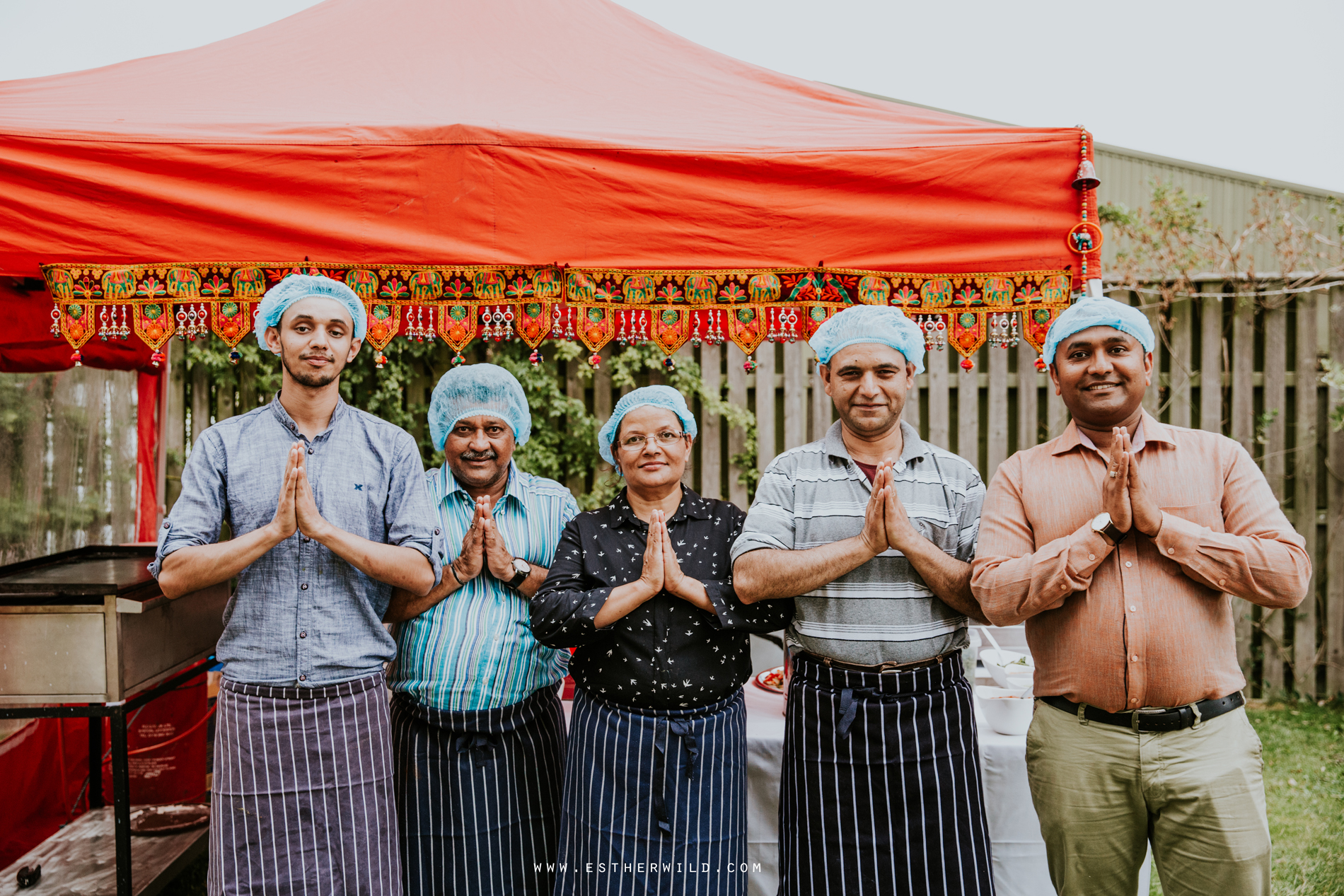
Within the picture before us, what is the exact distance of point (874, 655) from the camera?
7.29 ft

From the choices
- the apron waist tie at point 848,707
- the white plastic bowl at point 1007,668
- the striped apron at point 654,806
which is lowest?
the striped apron at point 654,806

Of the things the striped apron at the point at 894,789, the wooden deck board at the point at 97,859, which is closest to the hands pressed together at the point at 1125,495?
the striped apron at the point at 894,789

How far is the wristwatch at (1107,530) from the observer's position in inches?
79.0

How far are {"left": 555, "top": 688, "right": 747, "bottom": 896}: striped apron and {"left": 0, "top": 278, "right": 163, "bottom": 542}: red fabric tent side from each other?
8.88 ft

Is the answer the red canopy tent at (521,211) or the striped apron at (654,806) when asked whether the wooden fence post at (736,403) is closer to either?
the red canopy tent at (521,211)

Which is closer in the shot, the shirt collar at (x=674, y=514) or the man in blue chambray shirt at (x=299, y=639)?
the man in blue chambray shirt at (x=299, y=639)

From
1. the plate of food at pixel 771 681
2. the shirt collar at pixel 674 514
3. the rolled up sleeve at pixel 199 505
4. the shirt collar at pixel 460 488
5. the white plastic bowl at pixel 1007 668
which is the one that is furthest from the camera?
the plate of food at pixel 771 681

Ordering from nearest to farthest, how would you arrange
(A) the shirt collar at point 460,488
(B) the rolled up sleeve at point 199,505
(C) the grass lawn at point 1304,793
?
(B) the rolled up sleeve at point 199,505, (A) the shirt collar at point 460,488, (C) the grass lawn at point 1304,793

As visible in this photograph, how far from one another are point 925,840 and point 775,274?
5.53 ft

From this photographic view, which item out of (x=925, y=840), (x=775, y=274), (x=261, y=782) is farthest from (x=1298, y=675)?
(x=261, y=782)

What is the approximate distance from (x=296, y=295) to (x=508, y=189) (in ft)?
2.21

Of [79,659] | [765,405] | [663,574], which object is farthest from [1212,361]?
[79,659]

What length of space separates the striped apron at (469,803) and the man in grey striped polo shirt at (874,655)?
81 centimetres

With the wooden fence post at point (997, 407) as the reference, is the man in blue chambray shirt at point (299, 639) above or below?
below
